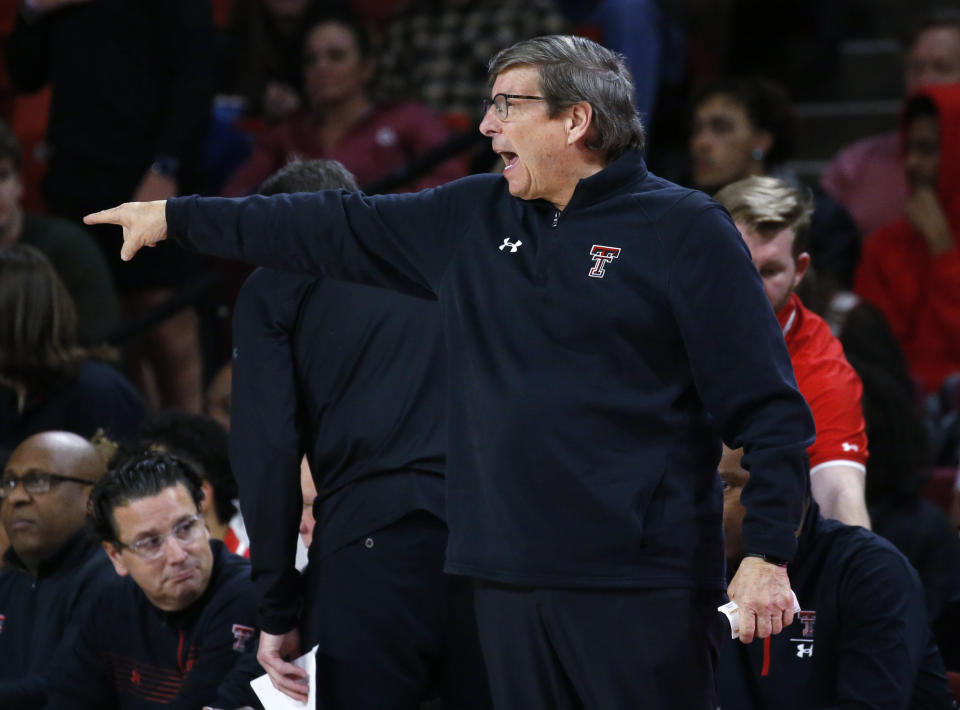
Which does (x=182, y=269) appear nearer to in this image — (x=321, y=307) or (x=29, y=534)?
(x=29, y=534)

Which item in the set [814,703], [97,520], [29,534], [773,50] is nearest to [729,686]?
[814,703]

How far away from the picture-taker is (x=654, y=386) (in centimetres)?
241

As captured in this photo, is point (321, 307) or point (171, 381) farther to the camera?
point (171, 381)

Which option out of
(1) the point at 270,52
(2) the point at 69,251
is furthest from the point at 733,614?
(1) the point at 270,52

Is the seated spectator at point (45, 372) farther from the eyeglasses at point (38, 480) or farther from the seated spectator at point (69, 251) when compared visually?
the seated spectator at point (69, 251)

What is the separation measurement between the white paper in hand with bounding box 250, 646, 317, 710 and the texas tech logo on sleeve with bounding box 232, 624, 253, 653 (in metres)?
0.51

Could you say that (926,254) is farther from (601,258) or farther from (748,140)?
(601,258)

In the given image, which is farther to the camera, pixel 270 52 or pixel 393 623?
pixel 270 52

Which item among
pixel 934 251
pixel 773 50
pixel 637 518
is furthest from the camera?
pixel 773 50

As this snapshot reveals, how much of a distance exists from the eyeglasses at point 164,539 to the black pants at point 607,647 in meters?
1.47

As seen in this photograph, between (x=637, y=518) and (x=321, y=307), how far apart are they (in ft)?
3.42

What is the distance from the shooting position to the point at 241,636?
365cm

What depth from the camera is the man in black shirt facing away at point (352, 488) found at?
3055 millimetres

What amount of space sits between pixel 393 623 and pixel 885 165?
4295 millimetres
